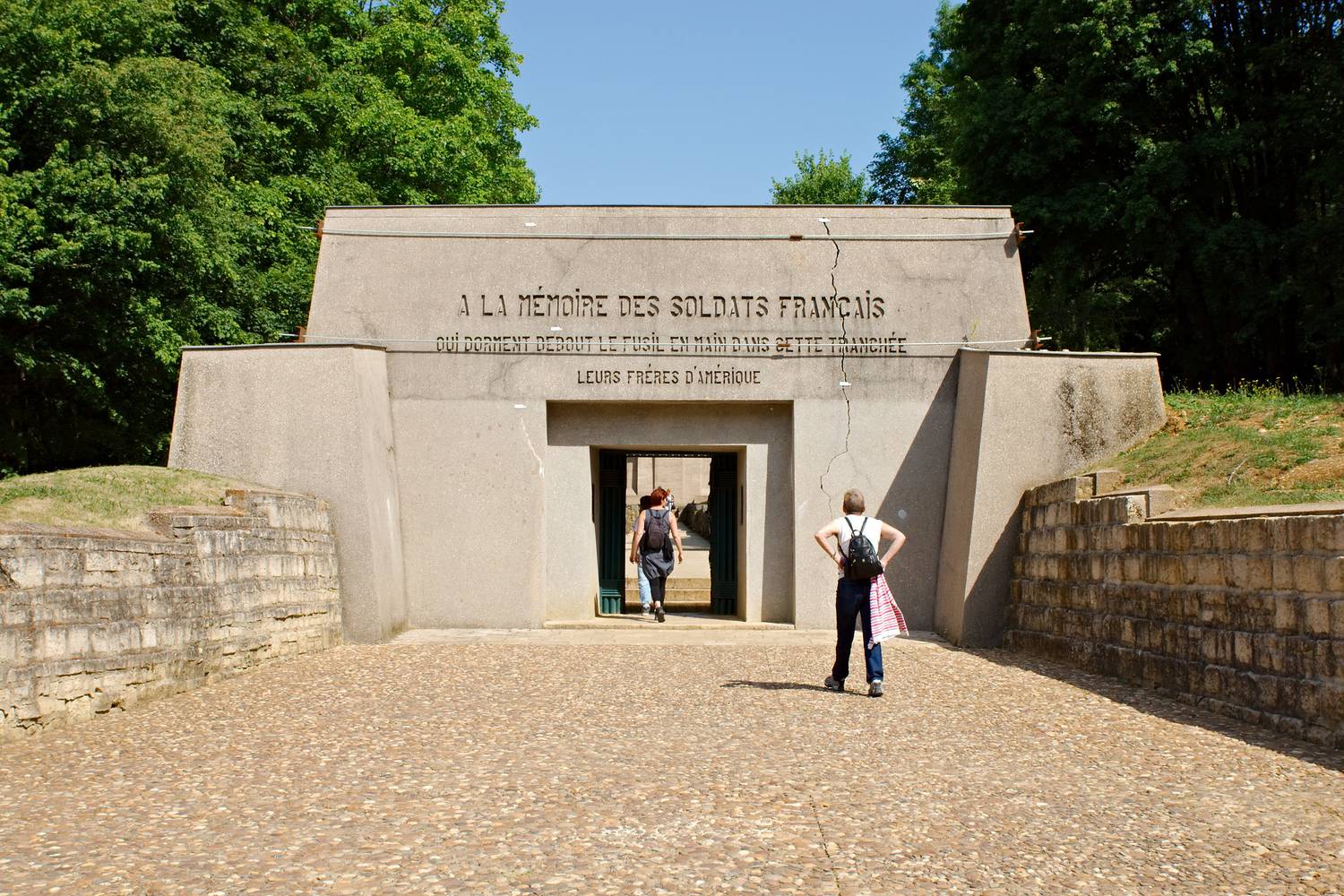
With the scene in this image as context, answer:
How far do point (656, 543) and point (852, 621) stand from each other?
7.01 metres

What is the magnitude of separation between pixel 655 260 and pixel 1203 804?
34.1 feet

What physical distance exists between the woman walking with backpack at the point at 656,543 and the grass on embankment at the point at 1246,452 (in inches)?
229

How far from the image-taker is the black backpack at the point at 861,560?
990 cm

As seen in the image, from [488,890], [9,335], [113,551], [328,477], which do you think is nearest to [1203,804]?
[488,890]

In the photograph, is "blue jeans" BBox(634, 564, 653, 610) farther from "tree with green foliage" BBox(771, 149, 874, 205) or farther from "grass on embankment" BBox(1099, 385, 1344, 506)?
"tree with green foliage" BBox(771, 149, 874, 205)

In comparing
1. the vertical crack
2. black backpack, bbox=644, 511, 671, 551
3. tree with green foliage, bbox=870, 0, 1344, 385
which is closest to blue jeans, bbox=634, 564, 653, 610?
black backpack, bbox=644, 511, 671, 551

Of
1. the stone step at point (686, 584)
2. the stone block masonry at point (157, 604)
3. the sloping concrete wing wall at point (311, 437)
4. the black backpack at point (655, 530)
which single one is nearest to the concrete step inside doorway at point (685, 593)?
the stone step at point (686, 584)

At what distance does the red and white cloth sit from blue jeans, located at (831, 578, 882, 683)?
30 millimetres

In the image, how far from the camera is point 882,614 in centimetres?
984

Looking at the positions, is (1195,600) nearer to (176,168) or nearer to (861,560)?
(861,560)

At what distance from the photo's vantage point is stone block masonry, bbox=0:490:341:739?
26.7 ft

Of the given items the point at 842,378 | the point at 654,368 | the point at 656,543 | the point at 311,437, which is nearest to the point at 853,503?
the point at 842,378

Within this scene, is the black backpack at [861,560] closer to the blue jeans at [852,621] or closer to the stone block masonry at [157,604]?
the blue jeans at [852,621]

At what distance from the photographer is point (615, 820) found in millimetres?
6008
